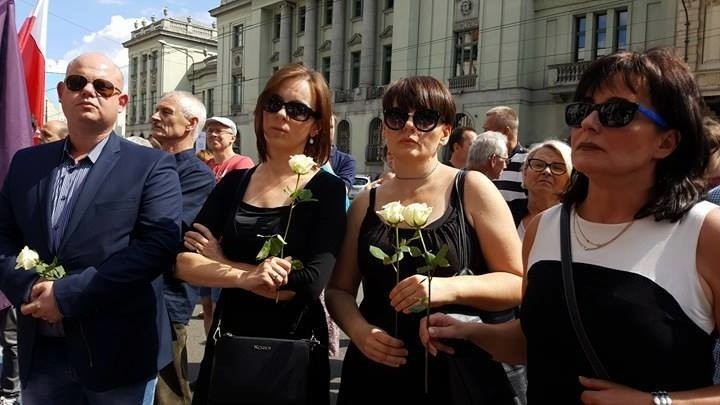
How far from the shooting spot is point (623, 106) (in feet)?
5.39

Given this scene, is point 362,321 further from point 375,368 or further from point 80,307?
point 80,307

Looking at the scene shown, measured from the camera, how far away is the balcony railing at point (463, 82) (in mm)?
28453

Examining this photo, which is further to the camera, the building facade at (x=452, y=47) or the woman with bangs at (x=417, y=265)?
the building facade at (x=452, y=47)

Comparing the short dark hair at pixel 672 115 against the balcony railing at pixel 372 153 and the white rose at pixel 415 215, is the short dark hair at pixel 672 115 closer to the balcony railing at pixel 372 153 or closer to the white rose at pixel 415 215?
the white rose at pixel 415 215

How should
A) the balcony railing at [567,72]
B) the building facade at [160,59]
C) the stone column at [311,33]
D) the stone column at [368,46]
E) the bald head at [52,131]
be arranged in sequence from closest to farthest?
1. the bald head at [52,131]
2. the balcony railing at [567,72]
3. the stone column at [368,46]
4. the stone column at [311,33]
5. the building facade at [160,59]

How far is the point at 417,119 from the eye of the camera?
2371 mm

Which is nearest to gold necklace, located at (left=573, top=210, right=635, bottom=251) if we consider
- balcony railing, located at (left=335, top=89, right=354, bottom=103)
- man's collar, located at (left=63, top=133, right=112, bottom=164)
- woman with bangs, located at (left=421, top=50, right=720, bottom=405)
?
woman with bangs, located at (left=421, top=50, right=720, bottom=405)

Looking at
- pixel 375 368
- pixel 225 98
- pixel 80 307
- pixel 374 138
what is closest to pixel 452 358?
pixel 375 368

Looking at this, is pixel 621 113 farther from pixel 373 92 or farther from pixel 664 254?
pixel 373 92

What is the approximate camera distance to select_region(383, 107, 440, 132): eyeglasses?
237 centimetres

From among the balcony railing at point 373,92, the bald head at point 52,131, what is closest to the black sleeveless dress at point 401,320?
the bald head at point 52,131

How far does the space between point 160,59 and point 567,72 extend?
4395 centimetres

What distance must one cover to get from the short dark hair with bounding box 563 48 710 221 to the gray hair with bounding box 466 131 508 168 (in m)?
3.20

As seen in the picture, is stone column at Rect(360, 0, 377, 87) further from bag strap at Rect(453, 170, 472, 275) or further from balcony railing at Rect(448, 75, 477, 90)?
bag strap at Rect(453, 170, 472, 275)
